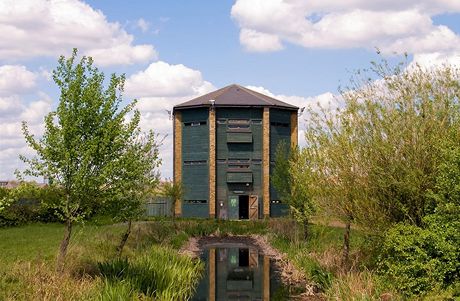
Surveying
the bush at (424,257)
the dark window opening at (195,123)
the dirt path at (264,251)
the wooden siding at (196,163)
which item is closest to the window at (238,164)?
the wooden siding at (196,163)

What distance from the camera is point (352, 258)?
18.6 metres

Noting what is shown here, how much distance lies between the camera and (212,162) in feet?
167

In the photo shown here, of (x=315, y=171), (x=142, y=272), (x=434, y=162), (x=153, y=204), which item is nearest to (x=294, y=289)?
(x=315, y=171)

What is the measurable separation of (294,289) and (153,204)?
41176mm

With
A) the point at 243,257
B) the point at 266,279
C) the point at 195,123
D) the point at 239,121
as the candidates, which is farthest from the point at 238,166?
the point at 266,279

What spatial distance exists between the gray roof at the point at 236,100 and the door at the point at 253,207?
870 cm

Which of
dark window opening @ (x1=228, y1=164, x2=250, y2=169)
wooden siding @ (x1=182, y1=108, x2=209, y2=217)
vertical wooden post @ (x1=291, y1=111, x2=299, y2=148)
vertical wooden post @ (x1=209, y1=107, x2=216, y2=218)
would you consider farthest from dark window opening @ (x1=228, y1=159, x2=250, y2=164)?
vertical wooden post @ (x1=291, y1=111, x2=299, y2=148)

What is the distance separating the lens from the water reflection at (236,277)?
18.1 metres

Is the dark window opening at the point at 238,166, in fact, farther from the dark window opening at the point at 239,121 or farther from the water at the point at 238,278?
the water at the point at 238,278

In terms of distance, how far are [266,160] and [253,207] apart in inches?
179

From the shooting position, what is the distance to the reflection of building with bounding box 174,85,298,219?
50.8 meters

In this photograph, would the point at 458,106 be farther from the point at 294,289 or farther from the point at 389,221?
the point at 294,289

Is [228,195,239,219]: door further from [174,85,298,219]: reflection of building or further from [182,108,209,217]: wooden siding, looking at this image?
[182,108,209,217]: wooden siding

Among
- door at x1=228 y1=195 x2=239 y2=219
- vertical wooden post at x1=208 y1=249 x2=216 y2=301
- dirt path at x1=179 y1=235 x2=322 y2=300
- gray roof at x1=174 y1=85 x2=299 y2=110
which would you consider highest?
gray roof at x1=174 y1=85 x2=299 y2=110
